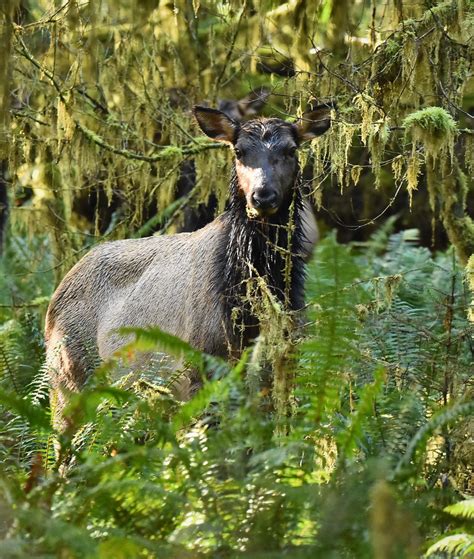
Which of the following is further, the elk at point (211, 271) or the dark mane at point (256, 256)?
the dark mane at point (256, 256)

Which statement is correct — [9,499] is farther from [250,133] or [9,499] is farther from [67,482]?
[250,133]

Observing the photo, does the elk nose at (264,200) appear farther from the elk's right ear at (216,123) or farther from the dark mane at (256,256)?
the elk's right ear at (216,123)

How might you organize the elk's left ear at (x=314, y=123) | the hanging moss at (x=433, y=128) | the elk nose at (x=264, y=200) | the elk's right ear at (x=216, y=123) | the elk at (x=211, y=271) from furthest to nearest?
the elk's right ear at (x=216, y=123), the elk's left ear at (x=314, y=123), the elk at (x=211, y=271), the elk nose at (x=264, y=200), the hanging moss at (x=433, y=128)

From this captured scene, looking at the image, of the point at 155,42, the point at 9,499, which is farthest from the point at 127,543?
the point at 155,42

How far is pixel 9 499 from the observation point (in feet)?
13.7

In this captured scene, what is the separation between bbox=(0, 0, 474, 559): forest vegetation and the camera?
4191mm

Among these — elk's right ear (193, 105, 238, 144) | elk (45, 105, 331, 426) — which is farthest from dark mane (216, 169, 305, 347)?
elk's right ear (193, 105, 238, 144)

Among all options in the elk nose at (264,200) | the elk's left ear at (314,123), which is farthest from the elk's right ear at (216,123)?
the elk nose at (264,200)

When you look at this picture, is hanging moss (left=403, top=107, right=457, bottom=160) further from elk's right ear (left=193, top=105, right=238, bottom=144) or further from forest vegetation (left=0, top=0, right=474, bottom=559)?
elk's right ear (left=193, top=105, right=238, bottom=144)

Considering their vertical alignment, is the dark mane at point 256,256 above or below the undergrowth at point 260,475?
above

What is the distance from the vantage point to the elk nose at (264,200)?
785 centimetres

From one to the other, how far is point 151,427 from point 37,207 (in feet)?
22.9

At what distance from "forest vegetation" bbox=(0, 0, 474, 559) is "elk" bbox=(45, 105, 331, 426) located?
458 millimetres

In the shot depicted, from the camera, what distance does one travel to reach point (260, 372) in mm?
6387
